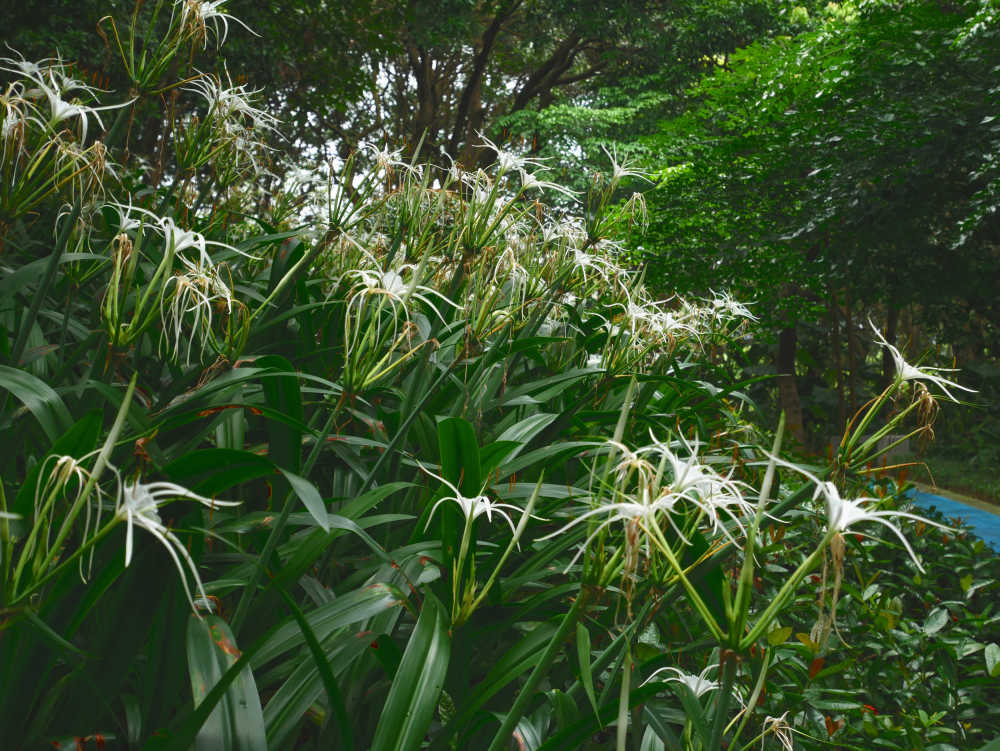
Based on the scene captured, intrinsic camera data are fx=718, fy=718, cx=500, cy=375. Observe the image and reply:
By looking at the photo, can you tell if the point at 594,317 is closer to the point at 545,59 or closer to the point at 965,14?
the point at 965,14

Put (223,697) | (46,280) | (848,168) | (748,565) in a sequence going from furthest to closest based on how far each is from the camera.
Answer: (848,168) → (46,280) → (223,697) → (748,565)

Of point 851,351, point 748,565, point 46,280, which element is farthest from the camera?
point 851,351

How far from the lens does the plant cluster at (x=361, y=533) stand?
782 mm

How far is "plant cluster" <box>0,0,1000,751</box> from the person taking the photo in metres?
0.78

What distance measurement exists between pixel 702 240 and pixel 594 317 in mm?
4711

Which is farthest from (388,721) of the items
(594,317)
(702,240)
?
(702,240)

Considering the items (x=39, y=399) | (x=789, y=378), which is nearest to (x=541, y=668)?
(x=39, y=399)

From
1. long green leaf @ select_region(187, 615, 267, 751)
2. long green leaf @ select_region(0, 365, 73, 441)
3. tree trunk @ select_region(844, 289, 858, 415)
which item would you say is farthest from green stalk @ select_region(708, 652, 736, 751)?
tree trunk @ select_region(844, 289, 858, 415)

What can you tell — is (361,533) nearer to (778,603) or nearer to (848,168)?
(778,603)

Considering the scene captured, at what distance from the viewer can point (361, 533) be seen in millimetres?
958

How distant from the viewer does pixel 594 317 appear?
2.55 meters

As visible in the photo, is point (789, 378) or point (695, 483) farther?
point (789, 378)

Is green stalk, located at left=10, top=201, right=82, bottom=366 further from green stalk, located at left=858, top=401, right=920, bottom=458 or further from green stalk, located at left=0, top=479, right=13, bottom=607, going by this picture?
green stalk, located at left=858, top=401, right=920, bottom=458

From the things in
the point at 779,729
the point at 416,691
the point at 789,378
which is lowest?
the point at 789,378
